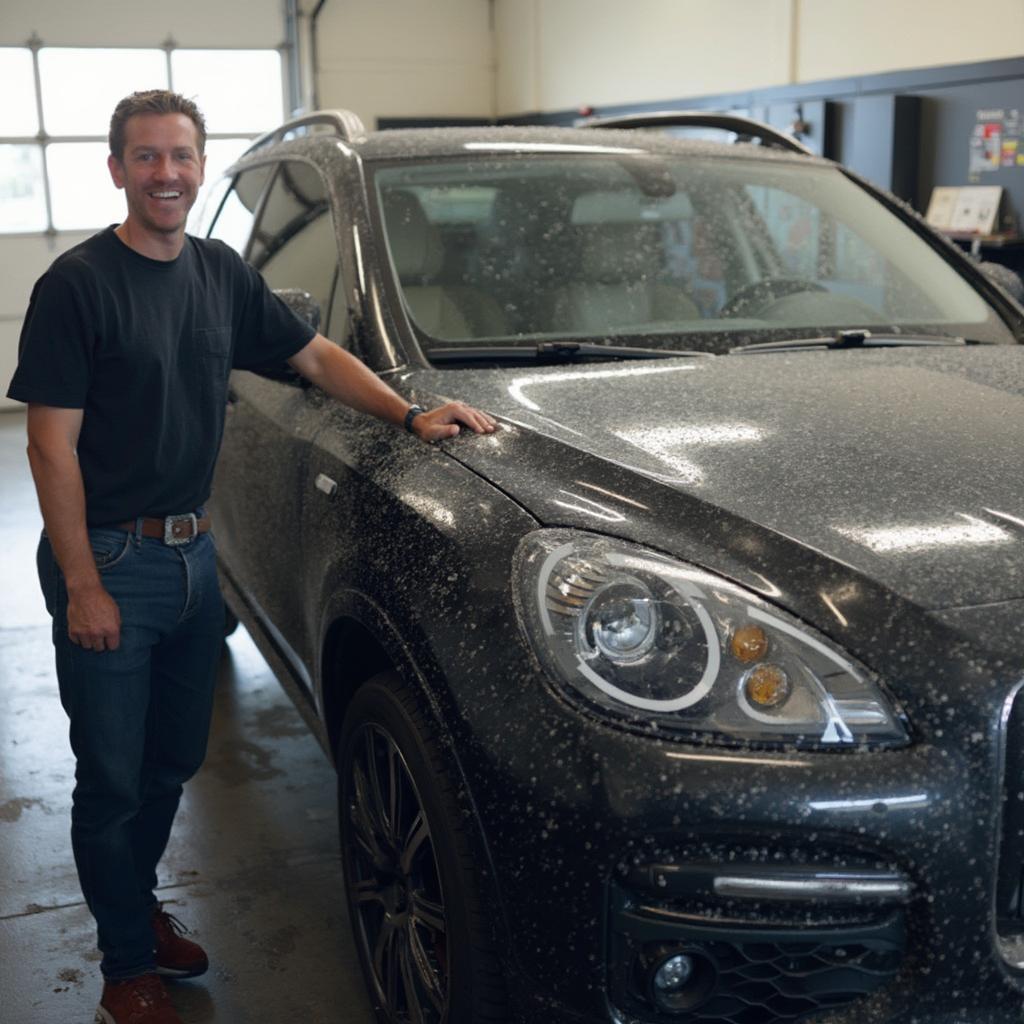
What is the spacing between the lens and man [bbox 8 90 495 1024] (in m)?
2.00

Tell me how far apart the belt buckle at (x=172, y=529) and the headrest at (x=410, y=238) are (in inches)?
25.3

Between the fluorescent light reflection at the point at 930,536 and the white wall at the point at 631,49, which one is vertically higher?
the white wall at the point at 631,49

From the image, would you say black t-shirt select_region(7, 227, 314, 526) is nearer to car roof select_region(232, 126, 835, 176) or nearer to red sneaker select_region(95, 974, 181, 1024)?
car roof select_region(232, 126, 835, 176)

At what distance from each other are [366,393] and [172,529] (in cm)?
39

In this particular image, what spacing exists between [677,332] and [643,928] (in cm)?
143

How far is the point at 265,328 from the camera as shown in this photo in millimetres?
2355

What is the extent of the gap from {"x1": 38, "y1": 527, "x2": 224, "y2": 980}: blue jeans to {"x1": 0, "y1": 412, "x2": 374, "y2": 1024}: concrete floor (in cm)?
19

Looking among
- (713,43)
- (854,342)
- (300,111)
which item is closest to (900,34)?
(713,43)

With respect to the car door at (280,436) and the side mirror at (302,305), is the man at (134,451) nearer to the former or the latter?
the side mirror at (302,305)

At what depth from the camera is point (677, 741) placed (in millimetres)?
1455

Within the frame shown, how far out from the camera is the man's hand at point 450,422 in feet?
6.64

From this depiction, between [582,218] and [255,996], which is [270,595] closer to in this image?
[255,996]

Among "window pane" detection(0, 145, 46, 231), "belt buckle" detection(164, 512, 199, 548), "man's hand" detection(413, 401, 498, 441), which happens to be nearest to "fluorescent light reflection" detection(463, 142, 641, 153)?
"man's hand" detection(413, 401, 498, 441)

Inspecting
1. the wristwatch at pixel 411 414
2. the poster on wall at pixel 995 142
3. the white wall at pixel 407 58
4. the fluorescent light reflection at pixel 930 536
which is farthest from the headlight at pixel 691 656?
the white wall at pixel 407 58
